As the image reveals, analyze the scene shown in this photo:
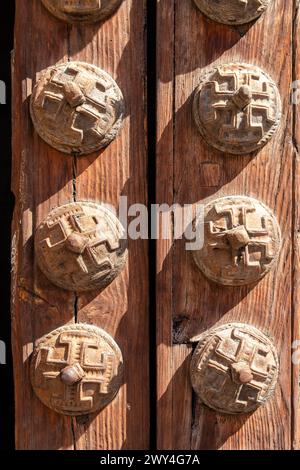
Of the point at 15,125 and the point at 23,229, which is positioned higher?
the point at 15,125

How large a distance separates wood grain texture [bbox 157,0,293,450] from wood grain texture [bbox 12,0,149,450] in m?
→ 0.09

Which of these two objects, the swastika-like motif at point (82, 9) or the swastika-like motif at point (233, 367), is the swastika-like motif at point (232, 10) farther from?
the swastika-like motif at point (233, 367)

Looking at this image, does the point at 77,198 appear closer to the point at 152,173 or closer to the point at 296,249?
the point at 152,173

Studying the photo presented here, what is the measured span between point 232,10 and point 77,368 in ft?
4.22

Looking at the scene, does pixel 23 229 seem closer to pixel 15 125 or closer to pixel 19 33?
pixel 15 125

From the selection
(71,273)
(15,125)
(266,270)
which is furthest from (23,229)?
(266,270)

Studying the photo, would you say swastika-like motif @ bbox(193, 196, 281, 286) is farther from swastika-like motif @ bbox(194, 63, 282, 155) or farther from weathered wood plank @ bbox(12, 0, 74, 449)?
weathered wood plank @ bbox(12, 0, 74, 449)

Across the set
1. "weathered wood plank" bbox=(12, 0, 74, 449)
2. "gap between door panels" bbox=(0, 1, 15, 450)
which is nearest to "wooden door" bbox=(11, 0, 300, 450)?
"weathered wood plank" bbox=(12, 0, 74, 449)

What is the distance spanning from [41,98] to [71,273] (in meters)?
0.59

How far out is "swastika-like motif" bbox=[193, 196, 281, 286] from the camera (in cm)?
185

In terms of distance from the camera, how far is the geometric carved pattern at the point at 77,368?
73.7 inches

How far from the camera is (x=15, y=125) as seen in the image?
1.95 m

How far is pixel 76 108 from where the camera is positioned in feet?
6.00

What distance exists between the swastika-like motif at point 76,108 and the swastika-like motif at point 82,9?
15 centimetres
